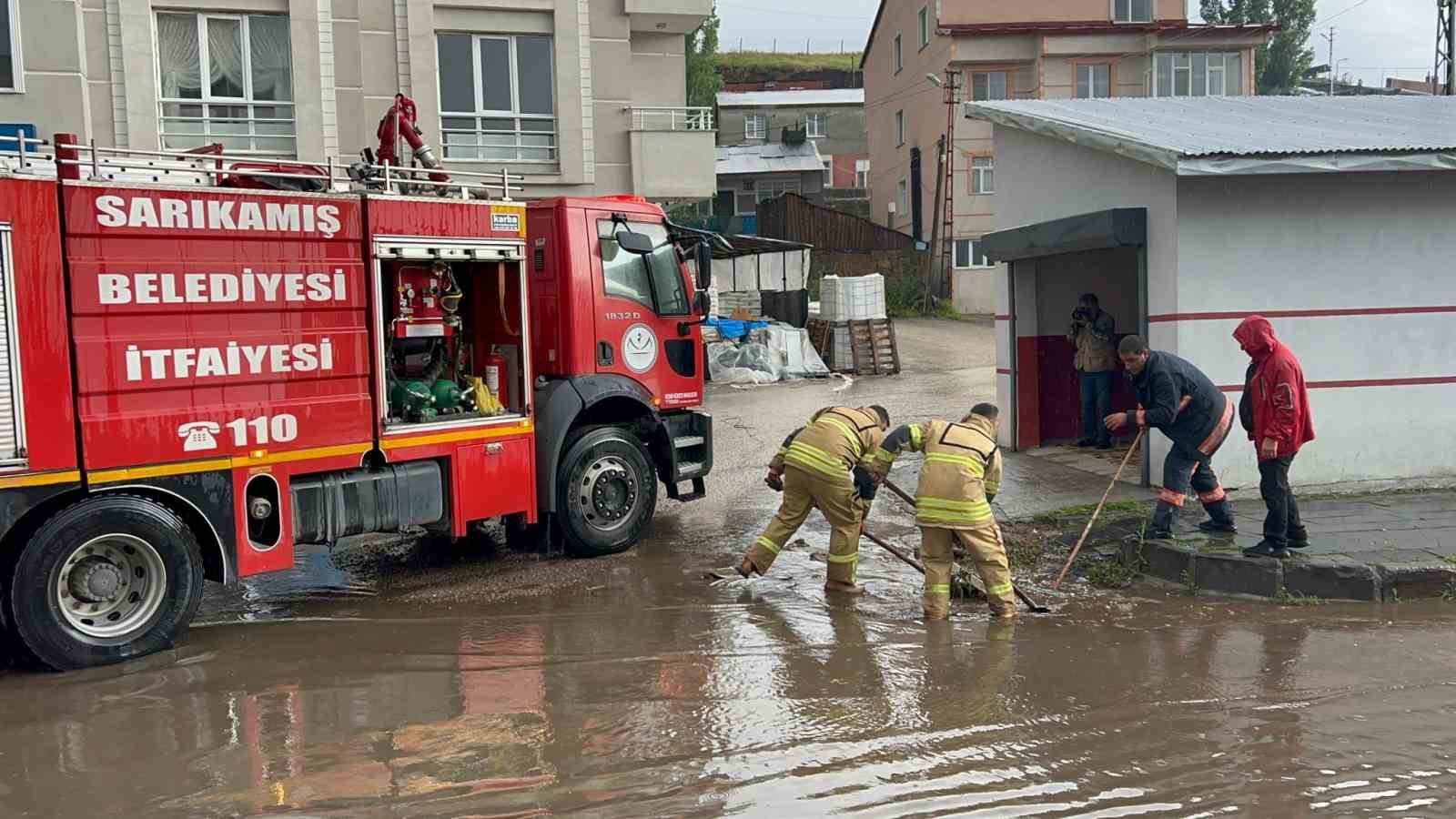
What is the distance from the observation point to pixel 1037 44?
3769cm

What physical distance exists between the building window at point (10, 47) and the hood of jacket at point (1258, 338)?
1440 centimetres

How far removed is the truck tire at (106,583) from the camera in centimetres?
648

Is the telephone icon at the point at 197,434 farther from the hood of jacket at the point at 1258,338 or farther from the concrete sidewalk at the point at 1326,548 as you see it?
the hood of jacket at the point at 1258,338

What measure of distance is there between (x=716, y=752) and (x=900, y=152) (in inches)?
1612

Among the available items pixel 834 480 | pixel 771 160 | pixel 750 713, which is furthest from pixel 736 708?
pixel 771 160

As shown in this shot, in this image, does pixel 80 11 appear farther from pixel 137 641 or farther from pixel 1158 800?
pixel 1158 800

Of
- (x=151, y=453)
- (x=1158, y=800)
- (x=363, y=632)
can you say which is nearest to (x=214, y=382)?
(x=151, y=453)

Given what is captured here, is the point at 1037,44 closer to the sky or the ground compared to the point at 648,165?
closer to the sky

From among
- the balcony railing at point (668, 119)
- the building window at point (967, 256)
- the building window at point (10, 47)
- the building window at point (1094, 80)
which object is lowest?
the building window at point (967, 256)

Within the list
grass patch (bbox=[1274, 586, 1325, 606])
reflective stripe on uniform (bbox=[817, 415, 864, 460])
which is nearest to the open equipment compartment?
reflective stripe on uniform (bbox=[817, 415, 864, 460])

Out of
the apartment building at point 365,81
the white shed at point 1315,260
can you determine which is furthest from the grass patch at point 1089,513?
the apartment building at point 365,81

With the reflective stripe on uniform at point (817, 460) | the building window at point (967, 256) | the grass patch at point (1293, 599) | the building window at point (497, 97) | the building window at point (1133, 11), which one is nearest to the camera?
the grass patch at point (1293, 599)

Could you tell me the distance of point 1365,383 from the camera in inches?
431

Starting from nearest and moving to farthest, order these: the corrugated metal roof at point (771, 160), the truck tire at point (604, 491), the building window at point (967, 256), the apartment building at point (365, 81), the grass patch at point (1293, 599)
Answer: the grass patch at point (1293, 599)
the truck tire at point (604, 491)
the apartment building at point (365, 81)
the building window at point (967, 256)
the corrugated metal roof at point (771, 160)
